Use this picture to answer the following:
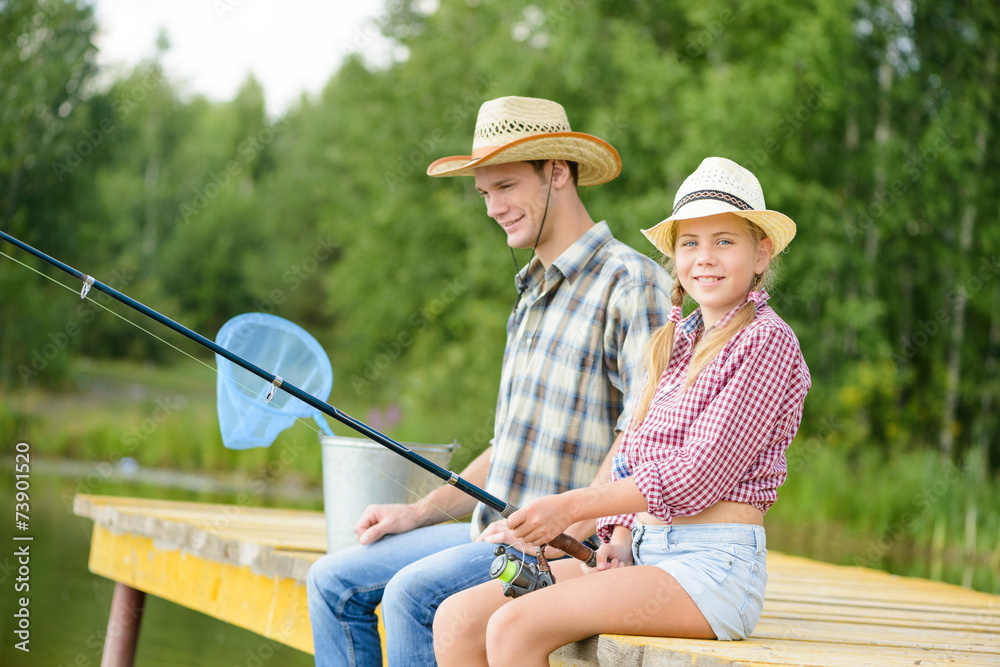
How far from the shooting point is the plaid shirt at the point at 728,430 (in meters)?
1.71

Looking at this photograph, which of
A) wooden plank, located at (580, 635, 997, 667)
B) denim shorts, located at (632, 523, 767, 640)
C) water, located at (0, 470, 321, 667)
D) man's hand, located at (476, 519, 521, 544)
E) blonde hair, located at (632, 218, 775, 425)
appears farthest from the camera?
water, located at (0, 470, 321, 667)

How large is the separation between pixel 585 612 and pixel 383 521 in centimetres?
78

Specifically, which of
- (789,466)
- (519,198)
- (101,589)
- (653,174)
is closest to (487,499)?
(519,198)

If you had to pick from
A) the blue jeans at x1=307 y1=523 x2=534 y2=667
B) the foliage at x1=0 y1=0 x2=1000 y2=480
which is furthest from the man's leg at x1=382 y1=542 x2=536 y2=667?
the foliage at x1=0 y1=0 x2=1000 y2=480

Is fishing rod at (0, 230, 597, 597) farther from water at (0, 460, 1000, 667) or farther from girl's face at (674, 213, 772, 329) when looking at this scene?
water at (0, 460, 1000, 667)

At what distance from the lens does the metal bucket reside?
253cm

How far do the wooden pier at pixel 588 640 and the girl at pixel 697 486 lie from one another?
3.3 inches

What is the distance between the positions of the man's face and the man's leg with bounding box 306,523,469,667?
71 cm

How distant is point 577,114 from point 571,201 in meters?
11.1

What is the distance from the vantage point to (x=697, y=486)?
1712mm

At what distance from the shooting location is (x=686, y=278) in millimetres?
1938

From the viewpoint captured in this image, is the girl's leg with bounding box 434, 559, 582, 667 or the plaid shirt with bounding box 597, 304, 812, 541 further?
the girl's leg with bounding box 434, 559, 582, 667

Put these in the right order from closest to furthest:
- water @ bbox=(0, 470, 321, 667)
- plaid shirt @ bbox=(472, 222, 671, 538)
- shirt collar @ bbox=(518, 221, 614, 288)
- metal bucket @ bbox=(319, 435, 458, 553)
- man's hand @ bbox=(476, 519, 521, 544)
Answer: man's hand @ bbox=(476, 519, 521, 544)
plaid shirt @ bbox=(472, 222, 671, 538)
shirt collar @ bbox=(518, 221, 614, 288)
metal bucket @ bbox=(319, 435, 458, 553)
water @ bbox=(0, 470, 321, 667)

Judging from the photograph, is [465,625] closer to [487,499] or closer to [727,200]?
[487,499]
